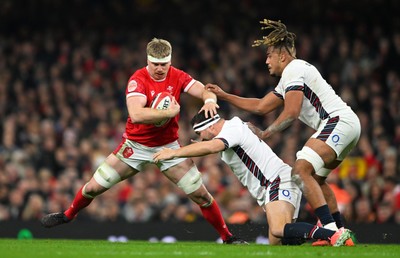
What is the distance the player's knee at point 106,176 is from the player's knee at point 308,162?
2.08m

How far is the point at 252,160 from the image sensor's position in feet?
32.0

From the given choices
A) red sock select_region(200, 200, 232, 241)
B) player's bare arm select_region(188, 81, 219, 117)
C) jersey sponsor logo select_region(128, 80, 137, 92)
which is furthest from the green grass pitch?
jersey sponsor logo select_region(128, 80, 137, 92)

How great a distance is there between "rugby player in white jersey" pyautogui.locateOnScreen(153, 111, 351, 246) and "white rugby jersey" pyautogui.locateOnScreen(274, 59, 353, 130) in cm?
64

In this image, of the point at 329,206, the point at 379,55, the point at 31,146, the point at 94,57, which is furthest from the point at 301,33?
the point at 329,206

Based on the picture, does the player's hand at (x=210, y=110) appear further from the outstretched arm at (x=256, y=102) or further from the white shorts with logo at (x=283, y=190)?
the white shorts with logo at (x=283, y=190)

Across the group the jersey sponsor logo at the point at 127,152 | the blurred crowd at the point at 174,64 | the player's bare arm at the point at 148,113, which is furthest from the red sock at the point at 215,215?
the blurred crowd at the point at 174,64

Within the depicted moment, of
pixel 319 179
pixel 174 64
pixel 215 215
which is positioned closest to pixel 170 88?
pixel 215 215

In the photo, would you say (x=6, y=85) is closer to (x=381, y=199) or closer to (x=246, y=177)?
(x=381, y=199)

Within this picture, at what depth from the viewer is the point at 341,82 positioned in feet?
55.5

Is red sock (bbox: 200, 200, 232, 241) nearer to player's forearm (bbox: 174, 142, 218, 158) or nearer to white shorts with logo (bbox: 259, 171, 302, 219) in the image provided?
white shorts with logo (bbox: 259, 171, 302, 219)

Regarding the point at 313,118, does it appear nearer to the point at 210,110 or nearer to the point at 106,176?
the point at 210,110

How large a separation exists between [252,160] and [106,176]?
5.73 feet

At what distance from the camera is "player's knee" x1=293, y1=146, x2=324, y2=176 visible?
957 cm

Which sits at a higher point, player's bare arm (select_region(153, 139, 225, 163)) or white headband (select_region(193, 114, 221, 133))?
white headband (select_region(193, 114, 221, 133))
